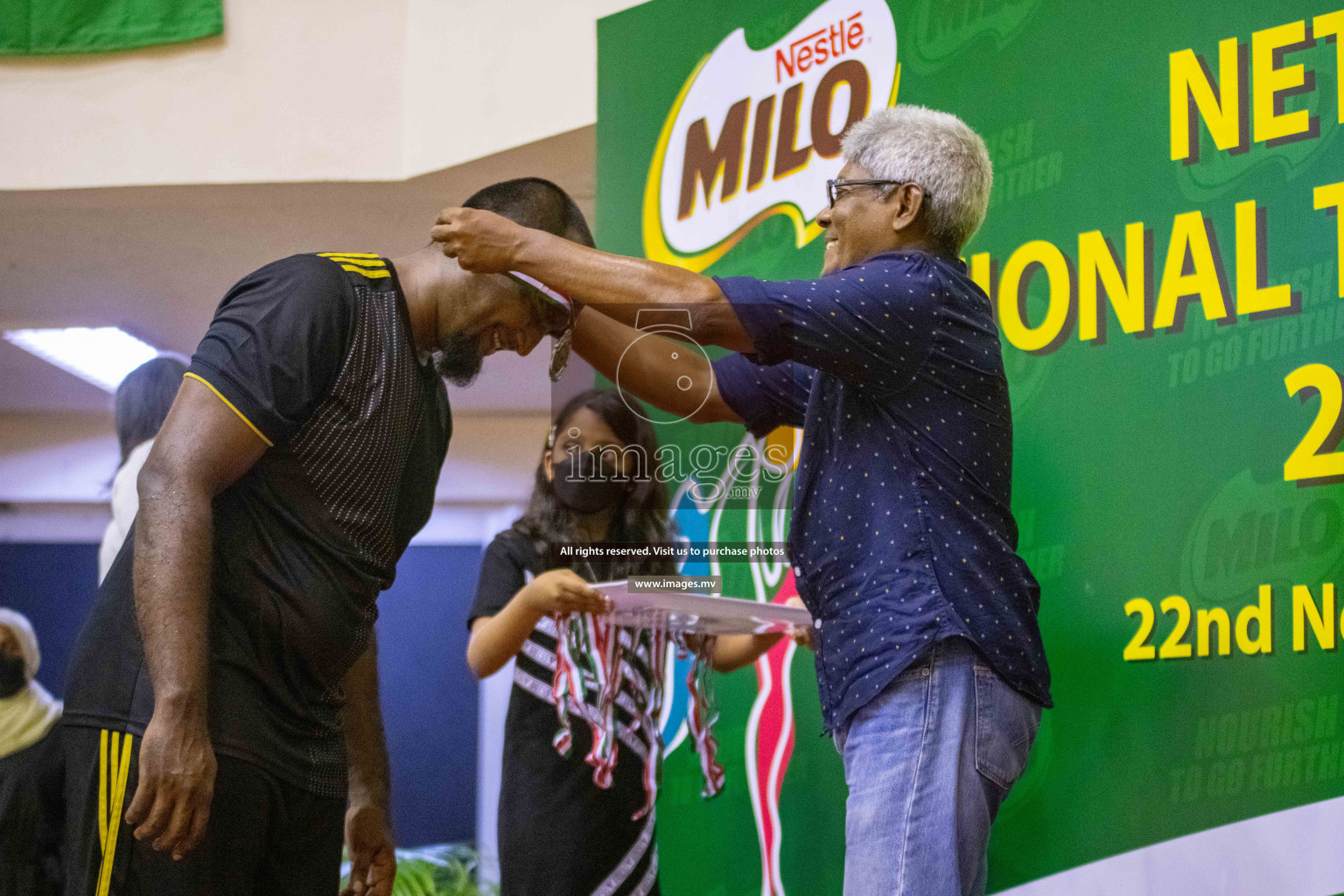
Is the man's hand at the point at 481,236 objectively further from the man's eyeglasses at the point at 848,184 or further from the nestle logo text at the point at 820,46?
the nestle logo text at the point at 820,46

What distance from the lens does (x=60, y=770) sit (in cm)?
218

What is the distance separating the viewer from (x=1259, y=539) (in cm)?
222

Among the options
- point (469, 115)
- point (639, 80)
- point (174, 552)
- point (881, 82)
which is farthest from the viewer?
point (469, 115)

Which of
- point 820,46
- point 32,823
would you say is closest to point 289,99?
point 820,46

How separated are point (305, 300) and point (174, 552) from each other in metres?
0.39

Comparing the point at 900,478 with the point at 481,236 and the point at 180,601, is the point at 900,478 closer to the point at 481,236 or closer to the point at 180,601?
the point at 481,236

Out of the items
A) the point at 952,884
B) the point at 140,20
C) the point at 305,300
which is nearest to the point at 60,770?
the point at 305,300

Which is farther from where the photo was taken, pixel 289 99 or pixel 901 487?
pixel 289 99

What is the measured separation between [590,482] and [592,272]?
87cm

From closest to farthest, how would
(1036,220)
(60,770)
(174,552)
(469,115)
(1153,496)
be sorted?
(174,552) < (60,770) < (1153,496) < (1036,220) < (469,115)

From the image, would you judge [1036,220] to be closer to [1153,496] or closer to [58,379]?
[1153,496]

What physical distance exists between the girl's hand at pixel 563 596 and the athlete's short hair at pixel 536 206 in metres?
0.60

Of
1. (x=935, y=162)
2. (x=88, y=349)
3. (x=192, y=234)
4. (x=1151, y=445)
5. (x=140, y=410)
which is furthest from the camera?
(x=88, y=349)

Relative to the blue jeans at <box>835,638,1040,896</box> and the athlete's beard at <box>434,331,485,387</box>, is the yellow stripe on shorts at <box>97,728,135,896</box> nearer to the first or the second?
the athlete's beard at <box>434,331,485,387</box>
